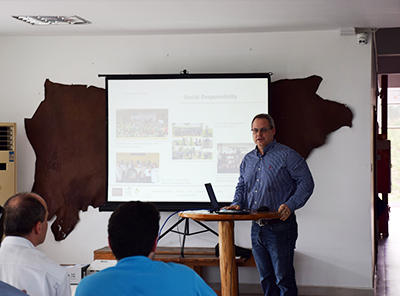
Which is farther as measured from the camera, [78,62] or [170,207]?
[78,62]

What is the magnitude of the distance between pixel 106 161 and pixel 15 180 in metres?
0.98

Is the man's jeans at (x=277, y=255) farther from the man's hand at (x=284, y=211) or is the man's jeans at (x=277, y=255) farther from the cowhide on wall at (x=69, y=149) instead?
the cowhide on wall at (x=69, y=149)

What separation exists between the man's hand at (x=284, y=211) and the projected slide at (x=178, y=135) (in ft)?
4.93

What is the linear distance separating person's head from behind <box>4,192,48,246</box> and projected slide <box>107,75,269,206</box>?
8.78ft

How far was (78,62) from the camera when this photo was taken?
490 centimetres

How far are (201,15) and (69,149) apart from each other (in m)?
1.99

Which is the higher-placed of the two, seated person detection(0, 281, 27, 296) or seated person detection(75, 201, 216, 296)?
seated person detection(0, 281, 27, 296)

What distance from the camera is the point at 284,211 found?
3.02 metres

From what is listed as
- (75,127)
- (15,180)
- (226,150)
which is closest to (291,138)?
(226,150)

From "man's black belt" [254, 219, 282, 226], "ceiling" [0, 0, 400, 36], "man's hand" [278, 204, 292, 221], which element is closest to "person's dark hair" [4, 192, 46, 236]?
"man's hand" [278, 204, 292, 221]

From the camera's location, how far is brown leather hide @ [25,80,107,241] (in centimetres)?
482

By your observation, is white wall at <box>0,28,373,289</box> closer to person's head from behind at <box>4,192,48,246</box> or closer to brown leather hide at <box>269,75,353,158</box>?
brown leather hide at <box>269,75,353,158</box>

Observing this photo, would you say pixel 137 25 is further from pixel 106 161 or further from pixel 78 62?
pixel 106 161

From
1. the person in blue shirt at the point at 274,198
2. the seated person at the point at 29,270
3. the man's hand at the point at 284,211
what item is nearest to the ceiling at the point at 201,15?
the person in blue shirt at the point at 274,198
